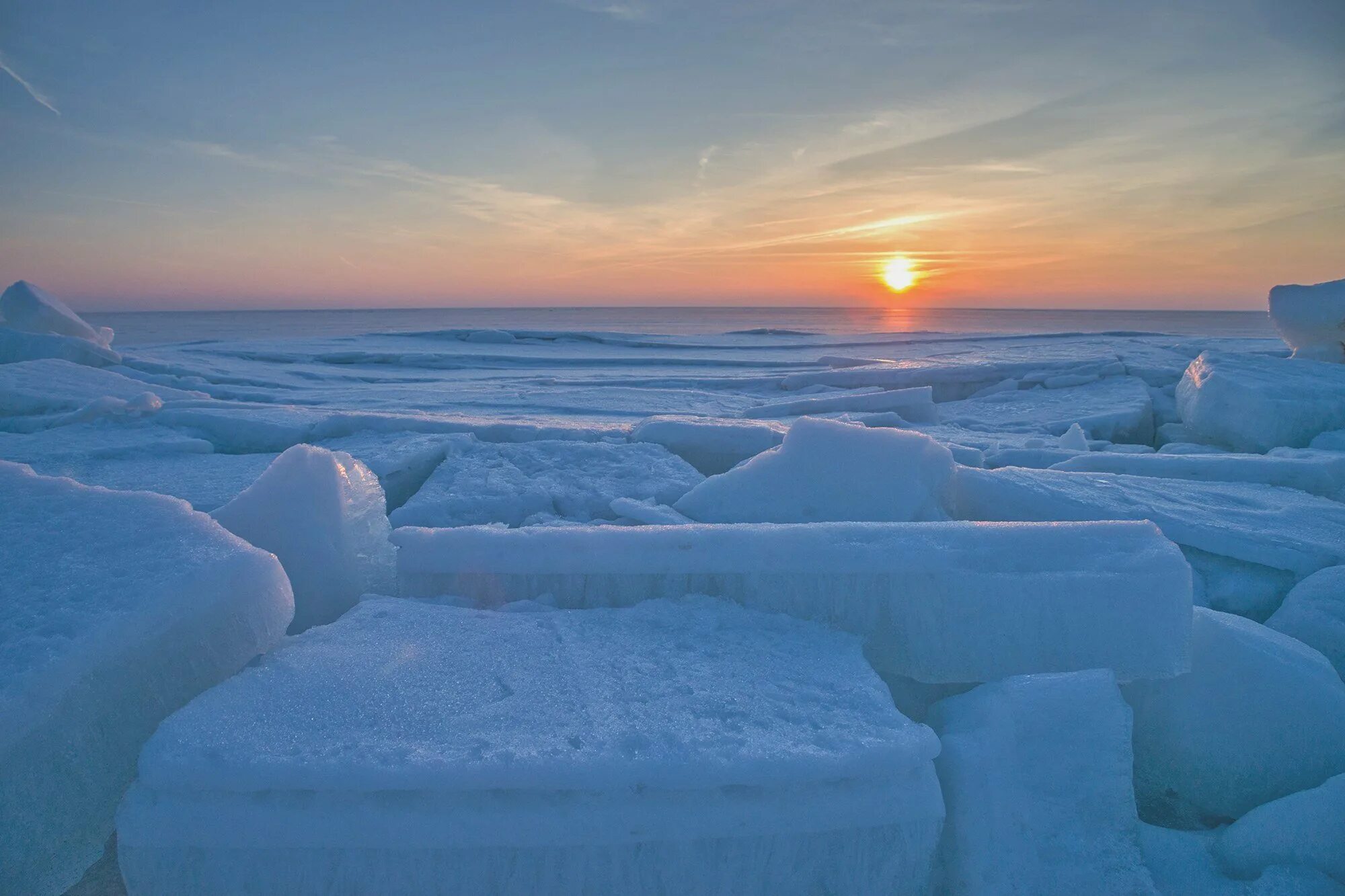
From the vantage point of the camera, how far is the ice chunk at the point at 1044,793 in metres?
1.10

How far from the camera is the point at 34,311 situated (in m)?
6.12

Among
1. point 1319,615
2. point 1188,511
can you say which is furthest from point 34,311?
point 1319,615

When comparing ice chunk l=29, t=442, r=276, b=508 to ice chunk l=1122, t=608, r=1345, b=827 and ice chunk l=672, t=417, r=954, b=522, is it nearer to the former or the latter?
ice chunk l=672, t=417, r=954, b=522

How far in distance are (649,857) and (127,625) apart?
3.04 ft

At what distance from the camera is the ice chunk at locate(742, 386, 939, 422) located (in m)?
4.66

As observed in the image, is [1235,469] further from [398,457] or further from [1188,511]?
[398,457]

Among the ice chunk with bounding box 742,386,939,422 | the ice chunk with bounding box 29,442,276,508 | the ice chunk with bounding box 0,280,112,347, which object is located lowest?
the ice chunk with bounding box 29,442,276,508

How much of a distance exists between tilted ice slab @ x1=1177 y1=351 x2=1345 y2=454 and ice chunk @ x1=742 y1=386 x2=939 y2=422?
1.57m

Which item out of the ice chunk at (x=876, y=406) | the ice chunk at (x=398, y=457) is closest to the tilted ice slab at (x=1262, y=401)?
the ice chunk at (x=876, y=406)

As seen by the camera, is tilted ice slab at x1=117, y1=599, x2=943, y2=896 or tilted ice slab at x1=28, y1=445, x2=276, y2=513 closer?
tilted ice slab at x1=117, y1=599, x2=943, y2=896

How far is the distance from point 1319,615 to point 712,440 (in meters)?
2.05

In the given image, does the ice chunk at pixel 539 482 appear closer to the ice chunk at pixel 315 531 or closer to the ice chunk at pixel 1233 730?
the ice chunk at pixel 315 531

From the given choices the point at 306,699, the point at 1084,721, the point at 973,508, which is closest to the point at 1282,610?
the point at 973,508

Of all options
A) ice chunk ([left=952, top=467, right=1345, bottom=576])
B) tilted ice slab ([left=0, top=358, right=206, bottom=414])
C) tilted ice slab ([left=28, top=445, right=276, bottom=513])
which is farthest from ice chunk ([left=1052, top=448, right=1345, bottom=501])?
tilted ice slab ([left=0, top=358, right=206, bottom=414])
